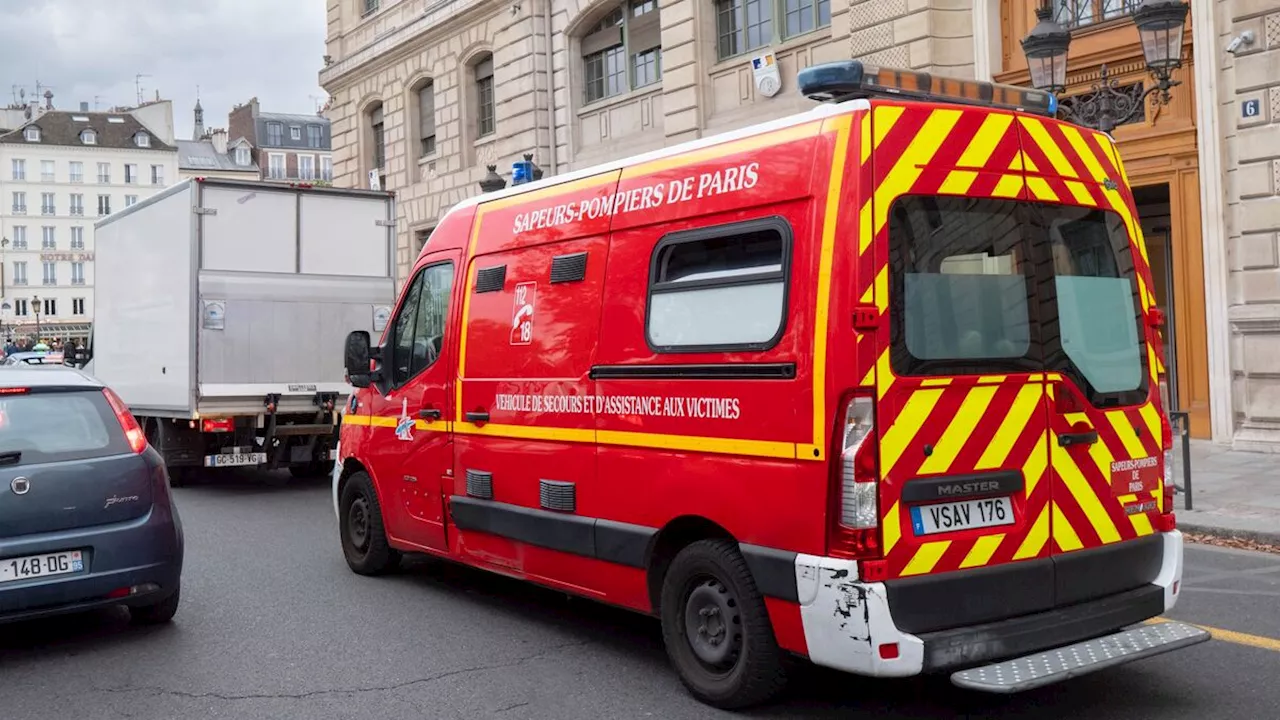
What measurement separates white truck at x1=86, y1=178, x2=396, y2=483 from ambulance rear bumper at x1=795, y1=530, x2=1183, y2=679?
9.44m

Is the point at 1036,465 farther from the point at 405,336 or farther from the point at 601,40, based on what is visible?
the point at 601,40

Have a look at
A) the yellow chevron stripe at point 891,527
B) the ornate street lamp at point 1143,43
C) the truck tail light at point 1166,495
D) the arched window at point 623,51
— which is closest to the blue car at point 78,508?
the yellow chevron stripe at point 891,527

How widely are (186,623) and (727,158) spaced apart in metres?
4.10

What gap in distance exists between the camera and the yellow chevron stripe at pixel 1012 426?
4.56 meters

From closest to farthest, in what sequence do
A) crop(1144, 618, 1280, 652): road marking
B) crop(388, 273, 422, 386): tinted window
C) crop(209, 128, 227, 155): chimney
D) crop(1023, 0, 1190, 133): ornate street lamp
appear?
crop(1144, 618, 1280, 652): road marking
crop(388, 273, 422, 386): tinted window
crop(1023, 0, 1190, 133): ornate street lamp
crop(209, 128, 227, 155): chimney

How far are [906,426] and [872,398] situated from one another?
175 mm

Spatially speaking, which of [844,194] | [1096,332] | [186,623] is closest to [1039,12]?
[1096,332]

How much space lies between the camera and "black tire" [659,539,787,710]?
4648 mm

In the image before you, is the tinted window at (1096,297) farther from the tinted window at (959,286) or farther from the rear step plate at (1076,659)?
the rear step plate at (1076,659)

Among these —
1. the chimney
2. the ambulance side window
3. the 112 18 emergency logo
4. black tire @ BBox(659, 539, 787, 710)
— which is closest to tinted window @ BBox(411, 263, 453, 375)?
the 112 18 emergency logo

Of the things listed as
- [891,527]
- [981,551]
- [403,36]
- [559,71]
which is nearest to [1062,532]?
[981,551]

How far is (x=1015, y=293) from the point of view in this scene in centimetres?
472

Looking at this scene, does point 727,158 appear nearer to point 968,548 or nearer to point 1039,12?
point 968,548

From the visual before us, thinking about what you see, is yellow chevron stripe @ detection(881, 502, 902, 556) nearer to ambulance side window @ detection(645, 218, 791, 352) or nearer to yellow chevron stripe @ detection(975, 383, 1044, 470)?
yellow chevron stripe @ detection(975, 383, 1044, 470)
